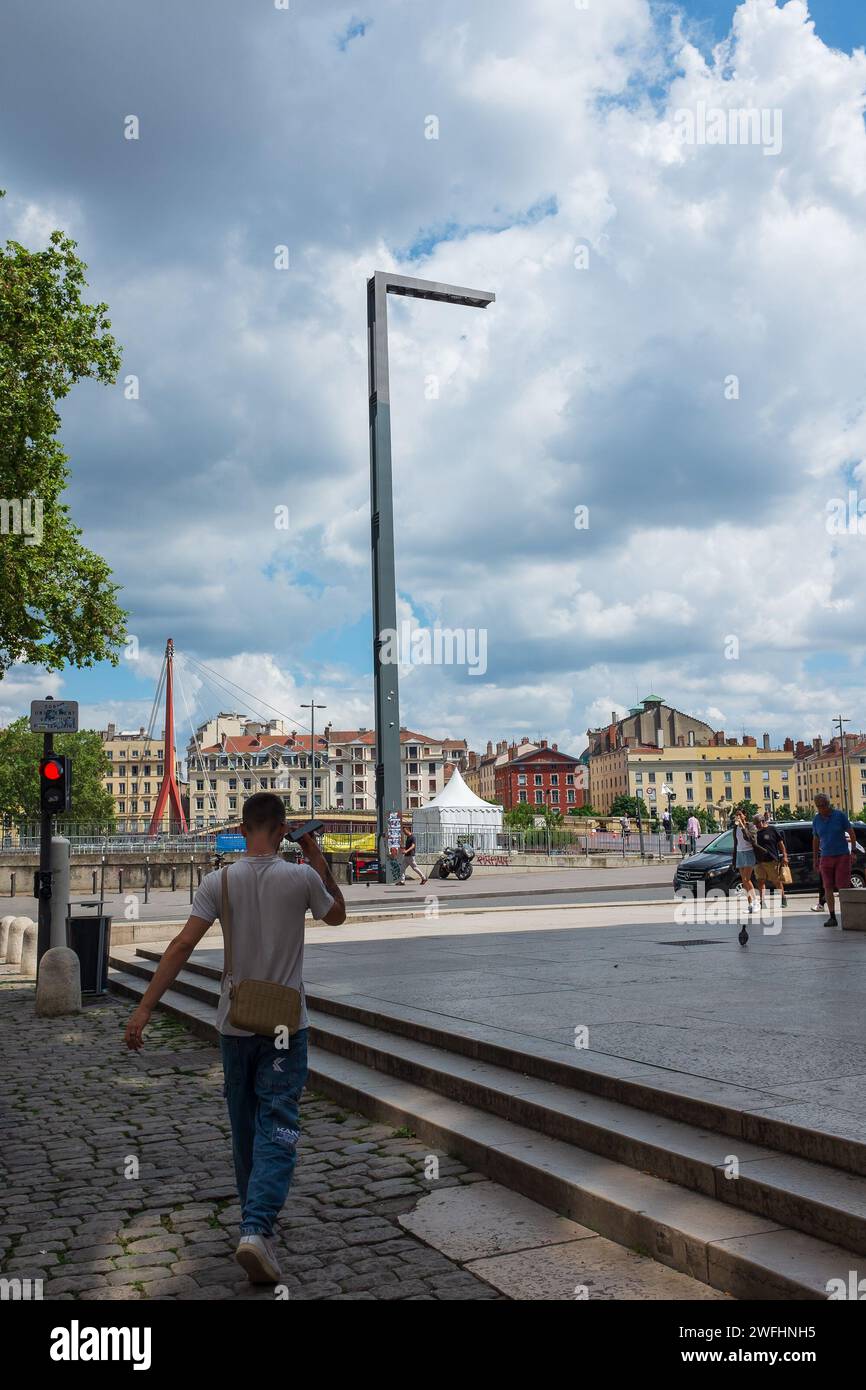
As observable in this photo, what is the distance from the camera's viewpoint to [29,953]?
15.0 metres

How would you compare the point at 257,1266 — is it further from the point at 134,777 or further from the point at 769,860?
the point at 134,777

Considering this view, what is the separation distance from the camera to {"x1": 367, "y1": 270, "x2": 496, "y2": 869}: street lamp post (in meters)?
29.0

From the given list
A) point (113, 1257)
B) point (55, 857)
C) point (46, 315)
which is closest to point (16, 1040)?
point (55, 857)

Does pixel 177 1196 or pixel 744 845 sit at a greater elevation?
pixel 744 845

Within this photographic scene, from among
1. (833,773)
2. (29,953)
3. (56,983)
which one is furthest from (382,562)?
(833,773)

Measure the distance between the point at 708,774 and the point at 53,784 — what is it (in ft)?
470

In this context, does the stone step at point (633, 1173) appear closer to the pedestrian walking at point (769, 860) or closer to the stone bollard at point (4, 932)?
the pedestrian walking at point (769, 860)

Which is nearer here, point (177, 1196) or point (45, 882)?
point (177, 1196)

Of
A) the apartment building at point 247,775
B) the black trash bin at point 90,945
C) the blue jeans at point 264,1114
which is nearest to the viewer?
the blue jeans at point 264,1114

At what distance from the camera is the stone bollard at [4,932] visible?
54.0 feet

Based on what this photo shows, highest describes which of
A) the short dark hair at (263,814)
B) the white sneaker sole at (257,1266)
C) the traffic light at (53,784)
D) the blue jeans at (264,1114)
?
the traffic light at (53,784)

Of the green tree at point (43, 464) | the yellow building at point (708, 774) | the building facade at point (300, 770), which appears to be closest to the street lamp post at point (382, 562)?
the green tree at point (43, 464)

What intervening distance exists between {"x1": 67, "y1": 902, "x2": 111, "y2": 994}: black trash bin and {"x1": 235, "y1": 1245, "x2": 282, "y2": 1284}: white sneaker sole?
8.58 m
